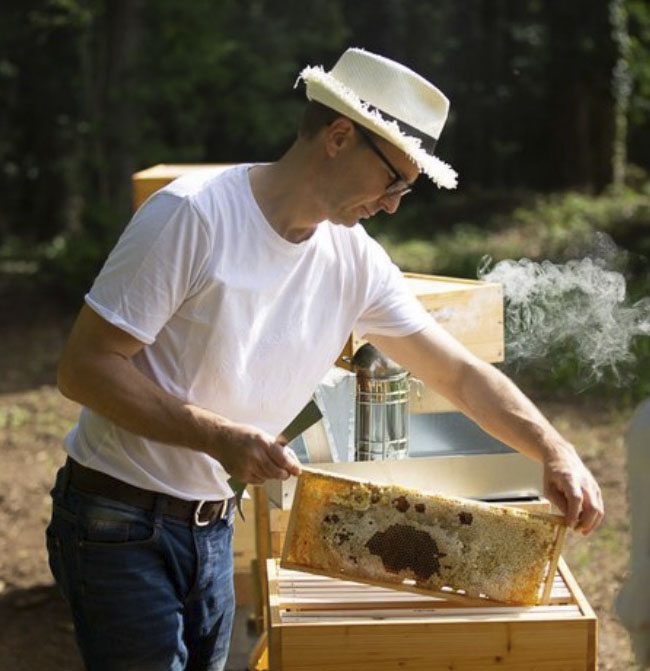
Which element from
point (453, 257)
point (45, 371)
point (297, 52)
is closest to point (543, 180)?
point (297, 52)

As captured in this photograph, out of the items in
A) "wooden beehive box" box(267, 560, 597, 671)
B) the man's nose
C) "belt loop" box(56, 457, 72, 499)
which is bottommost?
"wooden beehive box" box(267, 560, 597, 671)

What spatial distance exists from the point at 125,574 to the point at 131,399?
430 mm

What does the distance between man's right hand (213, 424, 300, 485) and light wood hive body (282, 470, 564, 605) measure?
0.33m

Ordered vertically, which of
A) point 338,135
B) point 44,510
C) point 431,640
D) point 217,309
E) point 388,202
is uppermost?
point 338,135

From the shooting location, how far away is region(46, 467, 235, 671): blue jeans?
8.95ft

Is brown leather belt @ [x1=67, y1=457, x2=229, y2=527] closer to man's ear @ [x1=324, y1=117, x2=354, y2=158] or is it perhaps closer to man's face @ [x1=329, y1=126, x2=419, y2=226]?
man's face @ [x1=329, y1=126, x2=419, y2=226]

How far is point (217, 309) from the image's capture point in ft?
8.73

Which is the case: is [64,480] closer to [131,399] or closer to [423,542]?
[131,399]

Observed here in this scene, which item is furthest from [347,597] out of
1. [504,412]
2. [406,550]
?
[504,412]

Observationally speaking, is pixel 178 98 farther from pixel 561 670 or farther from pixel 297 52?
pixel 561 670

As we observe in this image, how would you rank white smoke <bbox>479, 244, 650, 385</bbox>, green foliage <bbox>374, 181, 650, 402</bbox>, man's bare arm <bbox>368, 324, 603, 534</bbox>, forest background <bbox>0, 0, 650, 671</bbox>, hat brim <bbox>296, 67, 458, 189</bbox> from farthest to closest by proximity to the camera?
forest background <bbox>0, 0, 650, 671</bbox>
green foliage <bbox>374, 181, 650, 402</bbox>
white smoke <bbox>479, 244, 650, 385</bbox>
man's bare arm <bbox>368, 324, 603, 534</bbox>
hat brim <bbox>296, 67, 458, 189</bbox>

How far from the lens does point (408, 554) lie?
2.86 meters

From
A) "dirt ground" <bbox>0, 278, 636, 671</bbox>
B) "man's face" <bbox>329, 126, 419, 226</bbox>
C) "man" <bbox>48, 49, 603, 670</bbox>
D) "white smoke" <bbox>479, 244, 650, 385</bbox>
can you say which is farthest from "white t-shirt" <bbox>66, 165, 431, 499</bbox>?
"dirt ground" <bbox>0, 278, 636, 671</bbox>

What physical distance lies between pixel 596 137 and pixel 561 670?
17.2 meters
